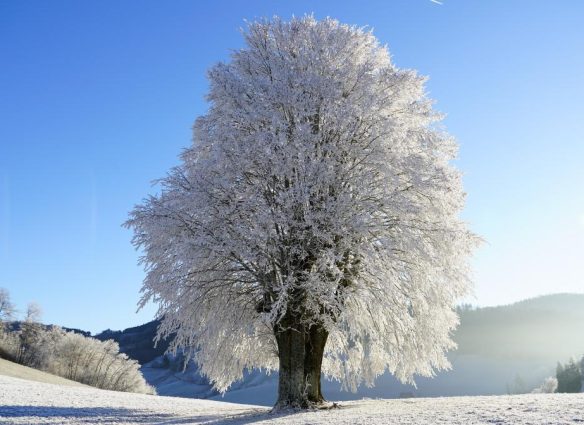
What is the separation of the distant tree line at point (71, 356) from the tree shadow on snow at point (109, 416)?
2242 inches

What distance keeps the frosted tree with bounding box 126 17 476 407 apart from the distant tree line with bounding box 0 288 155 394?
187 ft

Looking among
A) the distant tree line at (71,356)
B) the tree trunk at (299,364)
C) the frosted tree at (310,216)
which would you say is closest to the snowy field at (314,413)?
the tree trunk at (299,364)

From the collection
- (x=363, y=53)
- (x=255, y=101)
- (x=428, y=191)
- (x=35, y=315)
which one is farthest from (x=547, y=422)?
(x=35, y=315)

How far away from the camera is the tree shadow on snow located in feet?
54.0

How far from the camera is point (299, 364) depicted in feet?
62.6

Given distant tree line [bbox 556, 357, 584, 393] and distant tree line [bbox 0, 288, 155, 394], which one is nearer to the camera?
distant tree line [bbox 0, 288, 155, 394]

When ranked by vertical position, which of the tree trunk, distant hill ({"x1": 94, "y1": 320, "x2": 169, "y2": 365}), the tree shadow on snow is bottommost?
the tree shadow on snow

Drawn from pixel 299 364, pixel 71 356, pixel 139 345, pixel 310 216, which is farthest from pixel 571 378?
pixel 139 345

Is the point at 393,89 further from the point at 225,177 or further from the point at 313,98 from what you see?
the point at 225,177

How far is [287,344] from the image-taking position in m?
19.8

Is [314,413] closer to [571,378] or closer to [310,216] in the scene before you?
[310,216]

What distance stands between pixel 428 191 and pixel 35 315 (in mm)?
78011

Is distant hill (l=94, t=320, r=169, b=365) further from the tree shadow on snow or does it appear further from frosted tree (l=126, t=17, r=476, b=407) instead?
frosted tree (l=126, t=17, r=476, b=407)

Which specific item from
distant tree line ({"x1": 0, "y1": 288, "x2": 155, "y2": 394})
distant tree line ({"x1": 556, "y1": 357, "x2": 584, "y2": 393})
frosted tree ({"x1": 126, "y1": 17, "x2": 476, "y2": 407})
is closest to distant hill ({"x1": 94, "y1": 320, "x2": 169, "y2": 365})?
distant tree line ({"x1": 0, "y1": 288, "x2": 155, "y2": 394})
